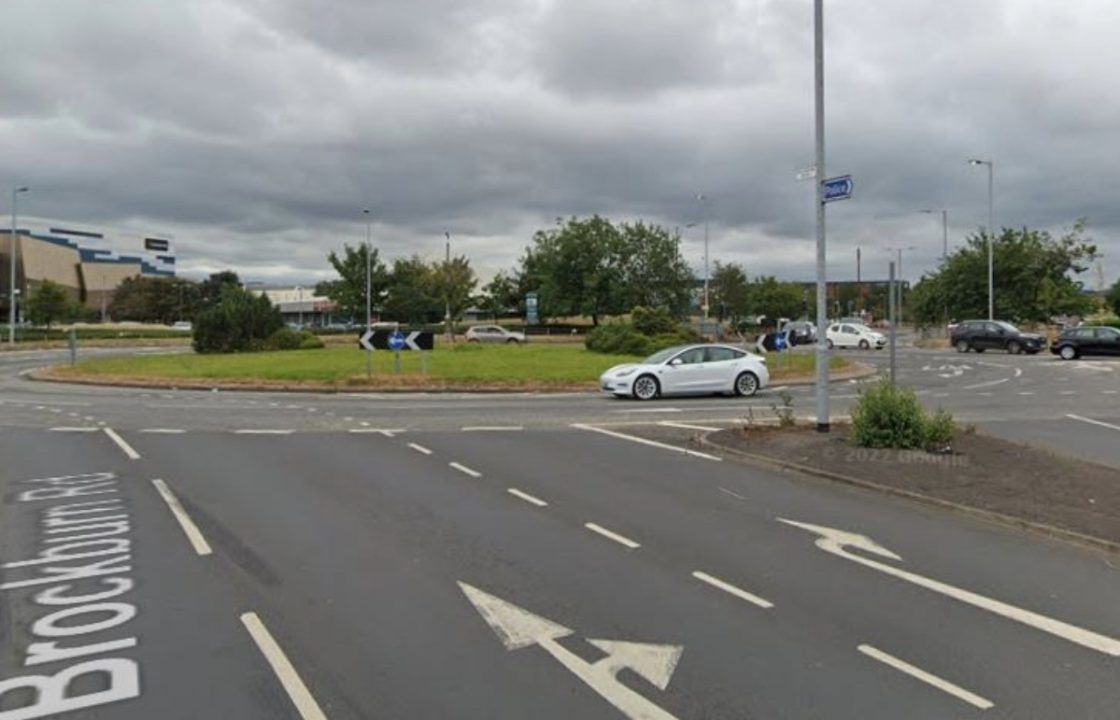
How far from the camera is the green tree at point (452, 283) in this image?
2778 inches

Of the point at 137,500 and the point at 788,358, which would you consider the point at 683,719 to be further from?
the point at 788,358

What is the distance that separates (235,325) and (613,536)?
4156 cm

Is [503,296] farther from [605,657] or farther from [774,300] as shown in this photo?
[605,657]

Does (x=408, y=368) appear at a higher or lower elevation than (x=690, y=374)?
lower

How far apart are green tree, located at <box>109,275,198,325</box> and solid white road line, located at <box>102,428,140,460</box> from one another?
123 meters

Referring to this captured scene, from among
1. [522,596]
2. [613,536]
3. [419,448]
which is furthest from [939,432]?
[522,596]

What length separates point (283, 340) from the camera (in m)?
47.7

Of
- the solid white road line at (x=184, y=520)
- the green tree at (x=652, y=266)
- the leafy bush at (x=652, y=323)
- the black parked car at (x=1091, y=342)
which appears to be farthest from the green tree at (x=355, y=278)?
the solid white road line at (x=184, y=520)

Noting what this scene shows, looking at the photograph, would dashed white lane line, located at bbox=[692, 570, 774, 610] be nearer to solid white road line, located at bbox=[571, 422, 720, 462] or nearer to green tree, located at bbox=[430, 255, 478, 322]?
solid white road line, located at bbox=[571, 422, 720, 462]

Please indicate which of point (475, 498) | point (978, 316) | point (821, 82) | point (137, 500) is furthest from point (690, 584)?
point (978, 316)

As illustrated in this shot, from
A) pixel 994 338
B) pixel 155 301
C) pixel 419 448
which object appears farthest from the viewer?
pixel 155 301

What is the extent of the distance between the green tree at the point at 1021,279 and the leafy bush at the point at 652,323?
94.5ft

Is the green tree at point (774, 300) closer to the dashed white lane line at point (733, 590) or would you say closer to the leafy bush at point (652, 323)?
the leafy bush at point (652, 323)

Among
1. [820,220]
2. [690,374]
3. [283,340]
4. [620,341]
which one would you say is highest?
[820,220]
